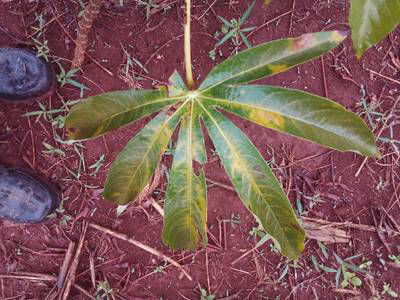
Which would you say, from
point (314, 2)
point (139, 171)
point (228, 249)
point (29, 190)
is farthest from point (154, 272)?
point (314, 2)

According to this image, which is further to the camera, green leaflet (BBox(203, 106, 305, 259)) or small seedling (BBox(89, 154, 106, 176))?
small seedling (BBox(89, 154, 106, 176))

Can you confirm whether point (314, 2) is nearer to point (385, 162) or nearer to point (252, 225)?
point (385, 162)

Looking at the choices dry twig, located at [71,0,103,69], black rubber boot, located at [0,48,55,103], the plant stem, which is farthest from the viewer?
black rubber boot, located at [0,48,55,103]

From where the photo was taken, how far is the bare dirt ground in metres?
1.80

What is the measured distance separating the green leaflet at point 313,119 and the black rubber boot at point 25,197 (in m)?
1.06

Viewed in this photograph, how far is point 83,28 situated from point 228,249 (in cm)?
96

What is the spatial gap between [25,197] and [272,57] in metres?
1.23

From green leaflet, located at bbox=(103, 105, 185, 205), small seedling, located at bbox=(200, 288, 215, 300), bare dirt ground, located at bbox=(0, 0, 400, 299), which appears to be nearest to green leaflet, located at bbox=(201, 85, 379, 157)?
green leaflet, located at bbox=(103, 105, 185, 205)

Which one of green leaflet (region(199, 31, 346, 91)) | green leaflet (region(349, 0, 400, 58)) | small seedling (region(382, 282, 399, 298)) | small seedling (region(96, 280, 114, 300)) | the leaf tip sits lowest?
small seedling (region(382, 282, 399, 298))

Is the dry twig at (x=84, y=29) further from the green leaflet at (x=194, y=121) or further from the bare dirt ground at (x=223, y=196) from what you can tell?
the green leaflet at (x=194, y=121)

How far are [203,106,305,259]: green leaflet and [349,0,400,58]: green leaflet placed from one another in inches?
13.7

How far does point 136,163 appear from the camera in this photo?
1.08m

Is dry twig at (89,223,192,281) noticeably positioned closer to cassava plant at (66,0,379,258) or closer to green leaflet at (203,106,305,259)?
cassava plant at (66,0,379,258)

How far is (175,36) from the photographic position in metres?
1.79
